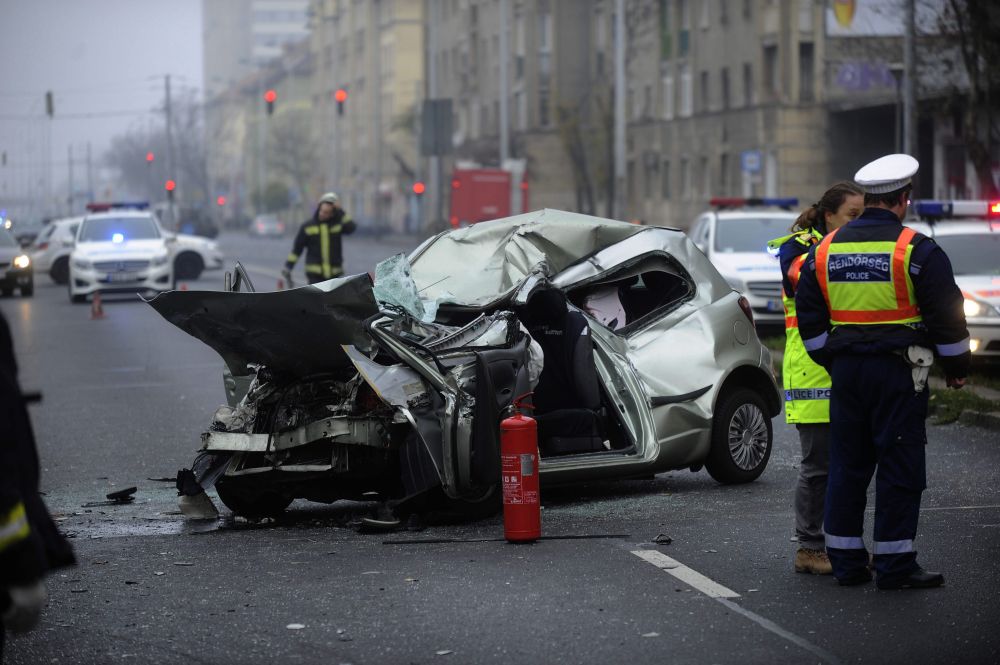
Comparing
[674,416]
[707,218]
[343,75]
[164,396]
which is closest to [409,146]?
[343,75]

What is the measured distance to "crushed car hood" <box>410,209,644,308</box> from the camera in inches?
376

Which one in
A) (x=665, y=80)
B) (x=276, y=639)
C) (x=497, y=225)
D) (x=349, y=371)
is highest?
(x=665, y=80)

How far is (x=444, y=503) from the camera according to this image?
8.62 metres

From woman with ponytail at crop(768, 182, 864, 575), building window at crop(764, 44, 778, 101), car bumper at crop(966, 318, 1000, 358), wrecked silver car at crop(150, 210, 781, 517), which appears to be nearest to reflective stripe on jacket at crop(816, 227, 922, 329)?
woman with ponytail at crop(768, 182, 864, 575)

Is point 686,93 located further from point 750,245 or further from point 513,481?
point 513,481

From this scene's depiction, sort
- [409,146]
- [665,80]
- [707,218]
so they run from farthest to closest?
[409,146] → [665,80] → [707,218]

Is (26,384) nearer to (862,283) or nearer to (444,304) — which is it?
(444,304)

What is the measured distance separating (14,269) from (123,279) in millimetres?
5899

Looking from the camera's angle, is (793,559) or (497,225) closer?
(793,559)

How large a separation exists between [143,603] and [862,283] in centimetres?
324

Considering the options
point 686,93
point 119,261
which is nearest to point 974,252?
point 119,261

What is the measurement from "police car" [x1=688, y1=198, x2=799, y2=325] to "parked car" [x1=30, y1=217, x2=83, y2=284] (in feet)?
75.5

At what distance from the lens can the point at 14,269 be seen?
3697cm

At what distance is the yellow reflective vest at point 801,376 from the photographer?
7379mm
